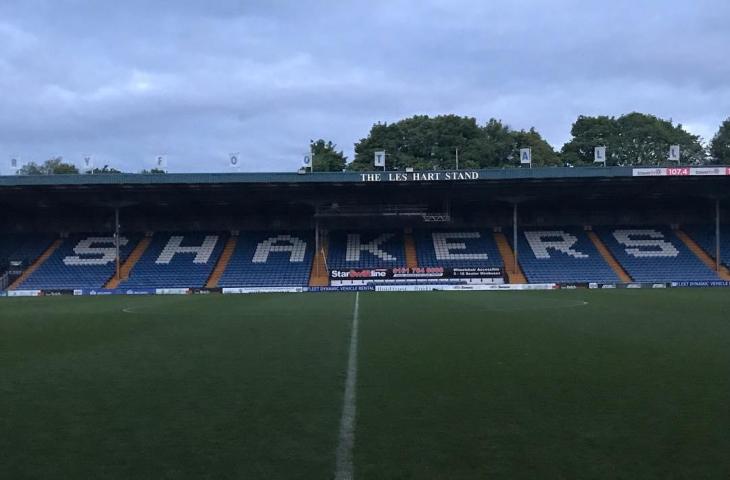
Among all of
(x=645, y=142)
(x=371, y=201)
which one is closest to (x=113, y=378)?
(x=371, y=201)

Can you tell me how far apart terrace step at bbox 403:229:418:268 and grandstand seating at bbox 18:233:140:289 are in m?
18.5

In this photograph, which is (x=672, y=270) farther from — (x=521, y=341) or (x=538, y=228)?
(x=521, y=341)

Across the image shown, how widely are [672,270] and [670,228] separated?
6910 mm

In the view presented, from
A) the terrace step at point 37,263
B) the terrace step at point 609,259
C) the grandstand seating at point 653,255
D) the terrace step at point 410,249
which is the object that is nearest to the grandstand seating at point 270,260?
the terrace step at point 410,249

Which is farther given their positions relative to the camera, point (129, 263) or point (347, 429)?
point (129, 263)

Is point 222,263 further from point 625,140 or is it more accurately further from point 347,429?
point 625,140

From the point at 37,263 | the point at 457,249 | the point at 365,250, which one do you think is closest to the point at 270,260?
the point at 365,250

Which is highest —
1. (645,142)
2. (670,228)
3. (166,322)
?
(645,142)

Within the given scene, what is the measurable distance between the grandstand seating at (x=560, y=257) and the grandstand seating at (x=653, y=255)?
4.63 ft

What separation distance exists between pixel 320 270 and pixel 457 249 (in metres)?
9.19

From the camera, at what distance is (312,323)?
57.7 ft

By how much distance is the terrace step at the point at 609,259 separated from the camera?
41000 mm

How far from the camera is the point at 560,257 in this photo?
1720 inches

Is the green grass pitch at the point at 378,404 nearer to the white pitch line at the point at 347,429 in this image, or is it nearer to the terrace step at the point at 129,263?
the white pitch line at the point at 347,429
